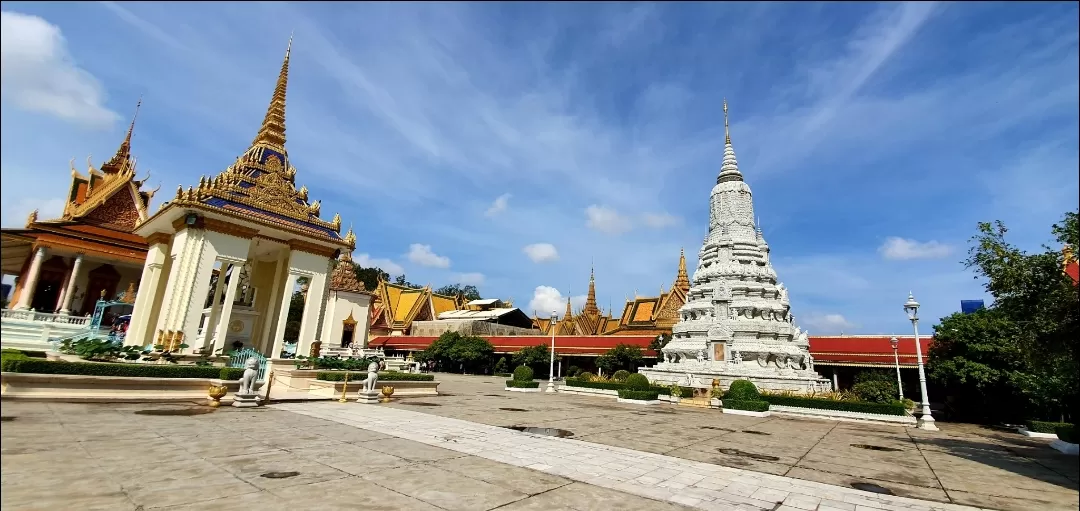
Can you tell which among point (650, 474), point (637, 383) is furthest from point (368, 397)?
point (637, 383)

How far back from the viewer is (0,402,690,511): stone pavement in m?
5.24

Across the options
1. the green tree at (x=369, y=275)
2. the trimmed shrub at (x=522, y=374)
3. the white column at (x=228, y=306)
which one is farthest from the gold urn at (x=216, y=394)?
the green tree at (x=369, y=275)

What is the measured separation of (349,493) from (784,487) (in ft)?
20.0

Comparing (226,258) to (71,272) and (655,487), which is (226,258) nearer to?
(71,272)

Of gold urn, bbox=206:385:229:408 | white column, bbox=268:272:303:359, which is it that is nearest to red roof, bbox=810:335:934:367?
white column, bbox=268:272:303:359

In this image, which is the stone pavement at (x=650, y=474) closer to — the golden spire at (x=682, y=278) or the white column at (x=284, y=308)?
the white column at (x=284, y=308)

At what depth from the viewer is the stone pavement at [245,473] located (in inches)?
206

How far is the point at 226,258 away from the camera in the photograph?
71.8 ft

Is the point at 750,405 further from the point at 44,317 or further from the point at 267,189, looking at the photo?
the point at 44,317

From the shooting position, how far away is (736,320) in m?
28.7

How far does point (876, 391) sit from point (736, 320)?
7373 millimetres

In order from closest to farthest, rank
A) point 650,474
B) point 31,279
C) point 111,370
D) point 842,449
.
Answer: point 650,474 < point 842,449 < point 111,370 < point 31,279

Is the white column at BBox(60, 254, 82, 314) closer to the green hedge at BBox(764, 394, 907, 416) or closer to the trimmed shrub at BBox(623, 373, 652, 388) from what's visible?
the trimmed shrub at BBox(623, 373, 652, 388)

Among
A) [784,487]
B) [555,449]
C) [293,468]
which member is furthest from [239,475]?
[784,487]
